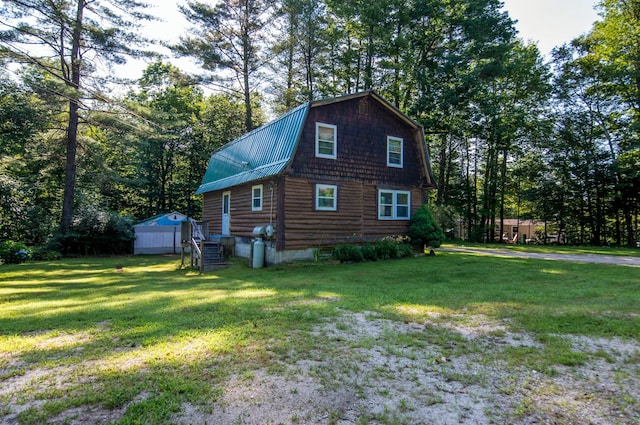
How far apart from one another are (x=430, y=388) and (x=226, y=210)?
15.0 m

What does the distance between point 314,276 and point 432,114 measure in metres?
18.3

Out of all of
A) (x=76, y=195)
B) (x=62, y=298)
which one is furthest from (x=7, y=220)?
(x=62, y=298)

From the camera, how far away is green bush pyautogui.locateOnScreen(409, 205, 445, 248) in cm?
1452

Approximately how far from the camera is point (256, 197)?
13.9 meters

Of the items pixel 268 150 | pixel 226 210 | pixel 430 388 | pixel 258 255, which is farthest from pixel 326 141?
pixel 430 388

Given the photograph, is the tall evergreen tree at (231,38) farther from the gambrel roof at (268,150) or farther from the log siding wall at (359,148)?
the log siding wall at (359,148)

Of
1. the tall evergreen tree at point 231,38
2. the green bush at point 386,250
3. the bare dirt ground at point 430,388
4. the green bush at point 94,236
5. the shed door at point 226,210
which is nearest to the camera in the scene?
the bare dirt ground at point 430,388

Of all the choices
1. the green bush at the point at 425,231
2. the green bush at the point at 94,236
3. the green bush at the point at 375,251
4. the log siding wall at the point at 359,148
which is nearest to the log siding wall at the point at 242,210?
the log siding wall at the point at 359,148

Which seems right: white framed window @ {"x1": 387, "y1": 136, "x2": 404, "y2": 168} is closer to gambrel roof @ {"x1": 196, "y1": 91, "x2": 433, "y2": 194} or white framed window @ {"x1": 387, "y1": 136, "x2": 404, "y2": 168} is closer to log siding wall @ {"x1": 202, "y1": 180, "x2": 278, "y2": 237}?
gambrel roof @ {"x1": 196, "y1": 91, "x2": 433, "y2": 194}

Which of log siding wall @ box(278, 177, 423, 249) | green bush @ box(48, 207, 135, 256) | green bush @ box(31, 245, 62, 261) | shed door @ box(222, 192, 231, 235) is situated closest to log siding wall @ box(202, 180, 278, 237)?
shed door @ box(222, 192, 231, 235)

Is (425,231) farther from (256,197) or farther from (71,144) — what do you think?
(71,144)

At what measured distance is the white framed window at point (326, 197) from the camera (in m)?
13.0

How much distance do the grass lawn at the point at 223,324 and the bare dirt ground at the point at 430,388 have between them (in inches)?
2.8

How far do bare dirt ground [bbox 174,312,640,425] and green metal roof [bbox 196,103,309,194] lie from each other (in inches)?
355
